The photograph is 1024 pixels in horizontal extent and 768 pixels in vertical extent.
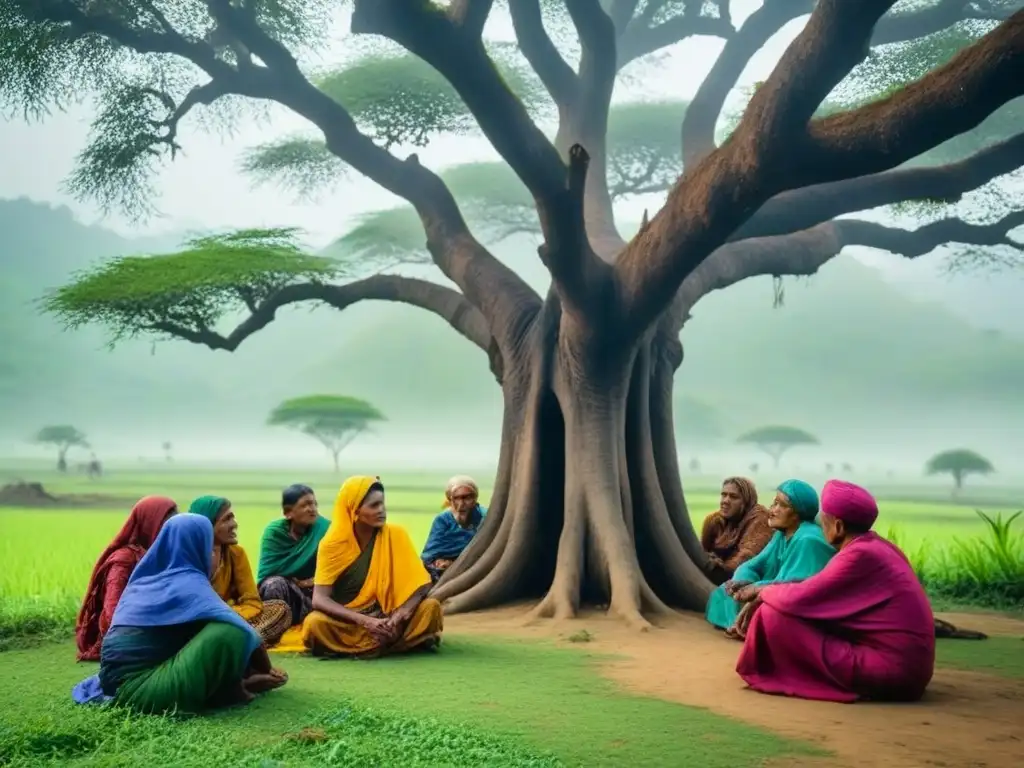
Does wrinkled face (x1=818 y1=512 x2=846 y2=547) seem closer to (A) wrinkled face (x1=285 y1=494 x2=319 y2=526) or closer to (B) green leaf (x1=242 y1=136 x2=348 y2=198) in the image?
(A) wrinkled face (x1=285 y1=494 x2=319 y2=526)

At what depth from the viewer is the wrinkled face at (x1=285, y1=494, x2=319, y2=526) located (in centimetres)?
720

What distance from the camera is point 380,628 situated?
6363mm

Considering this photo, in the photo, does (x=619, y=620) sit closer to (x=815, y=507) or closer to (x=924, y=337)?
(x=815, y=507)

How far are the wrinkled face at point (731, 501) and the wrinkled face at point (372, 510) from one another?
3.06m

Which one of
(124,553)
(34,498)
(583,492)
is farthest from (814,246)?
(34,498)

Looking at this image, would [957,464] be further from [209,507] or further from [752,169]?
[209,507]

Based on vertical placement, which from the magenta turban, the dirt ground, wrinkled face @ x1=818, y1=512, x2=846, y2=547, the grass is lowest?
the grass

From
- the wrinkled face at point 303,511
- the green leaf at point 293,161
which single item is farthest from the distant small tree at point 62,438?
the wrinkled face at point 303,511

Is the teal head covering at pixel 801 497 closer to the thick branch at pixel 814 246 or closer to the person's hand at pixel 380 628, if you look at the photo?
the person's hand at pixel 380 628

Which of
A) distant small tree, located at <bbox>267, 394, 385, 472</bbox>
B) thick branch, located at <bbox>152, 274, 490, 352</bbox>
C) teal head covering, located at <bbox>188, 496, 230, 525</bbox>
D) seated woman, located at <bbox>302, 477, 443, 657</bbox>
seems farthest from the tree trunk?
distant small tree, located at <bbox>267, 394, 385, 472</bbox>

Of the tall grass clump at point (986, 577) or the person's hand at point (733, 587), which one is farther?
the tall grass clump at point (986, 577)

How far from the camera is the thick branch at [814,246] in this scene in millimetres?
10289

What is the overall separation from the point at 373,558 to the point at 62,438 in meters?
20.1

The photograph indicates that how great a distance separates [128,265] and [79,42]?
2.33 m
